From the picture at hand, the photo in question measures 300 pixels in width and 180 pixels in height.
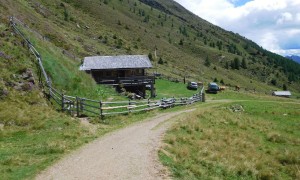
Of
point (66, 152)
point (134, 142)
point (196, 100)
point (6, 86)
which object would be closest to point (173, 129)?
point (134, 142)

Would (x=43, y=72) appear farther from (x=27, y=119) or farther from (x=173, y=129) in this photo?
(x=173, y=129)

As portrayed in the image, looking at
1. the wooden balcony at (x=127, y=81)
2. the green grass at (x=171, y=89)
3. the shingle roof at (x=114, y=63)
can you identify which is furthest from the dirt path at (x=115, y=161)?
the green grass at (x=171, y=89)

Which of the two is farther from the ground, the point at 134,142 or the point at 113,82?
the point at 113,82

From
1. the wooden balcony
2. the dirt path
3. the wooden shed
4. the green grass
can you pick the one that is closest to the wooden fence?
the dirt path

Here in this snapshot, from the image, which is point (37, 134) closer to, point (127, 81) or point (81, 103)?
point (81, 103)

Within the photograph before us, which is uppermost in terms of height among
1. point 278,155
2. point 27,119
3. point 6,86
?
point 6,86

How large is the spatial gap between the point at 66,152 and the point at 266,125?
2092cm

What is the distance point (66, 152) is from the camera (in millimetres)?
18016

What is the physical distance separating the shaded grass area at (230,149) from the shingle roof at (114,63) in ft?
90.9

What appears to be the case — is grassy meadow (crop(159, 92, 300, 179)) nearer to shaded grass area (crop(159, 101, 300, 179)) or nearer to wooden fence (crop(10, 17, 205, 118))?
shaded grass area (crop(159, 101, 300, 179))

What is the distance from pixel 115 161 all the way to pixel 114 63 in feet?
144

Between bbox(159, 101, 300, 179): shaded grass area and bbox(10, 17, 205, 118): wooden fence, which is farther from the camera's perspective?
bbox(10, 17, 205, 118): wooden fence

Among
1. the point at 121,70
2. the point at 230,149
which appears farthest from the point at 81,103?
the point at 121,70

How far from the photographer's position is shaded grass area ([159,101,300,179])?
16.8 m
